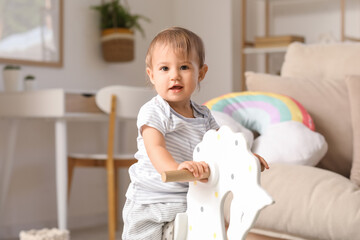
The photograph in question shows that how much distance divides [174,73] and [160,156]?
6.3 inches

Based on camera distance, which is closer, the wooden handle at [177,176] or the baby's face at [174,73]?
the wooden handle at [177,176]

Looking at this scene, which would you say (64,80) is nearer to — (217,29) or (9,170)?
(9,170)

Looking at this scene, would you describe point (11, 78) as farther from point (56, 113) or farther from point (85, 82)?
point (85, 82)

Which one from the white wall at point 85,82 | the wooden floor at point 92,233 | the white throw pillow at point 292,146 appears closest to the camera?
the white throw pillow at point 292,146

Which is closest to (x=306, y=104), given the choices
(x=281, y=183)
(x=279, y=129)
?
(x=279, y=129)

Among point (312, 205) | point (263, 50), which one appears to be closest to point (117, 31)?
point (263, 50)

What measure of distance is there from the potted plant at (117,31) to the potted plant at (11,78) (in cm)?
71

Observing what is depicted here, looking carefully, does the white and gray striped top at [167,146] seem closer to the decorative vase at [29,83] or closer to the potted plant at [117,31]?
the decorative vase at [29,83]

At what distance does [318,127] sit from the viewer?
2.07 meters

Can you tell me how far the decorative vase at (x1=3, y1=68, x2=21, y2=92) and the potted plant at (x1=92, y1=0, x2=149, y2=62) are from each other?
723 millimetres

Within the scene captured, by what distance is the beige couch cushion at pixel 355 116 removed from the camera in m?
1.85

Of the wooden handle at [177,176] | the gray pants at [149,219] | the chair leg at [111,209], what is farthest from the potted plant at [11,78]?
the wooden handle at [177,176]

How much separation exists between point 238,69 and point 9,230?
1897 mm

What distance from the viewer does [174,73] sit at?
1.05m
